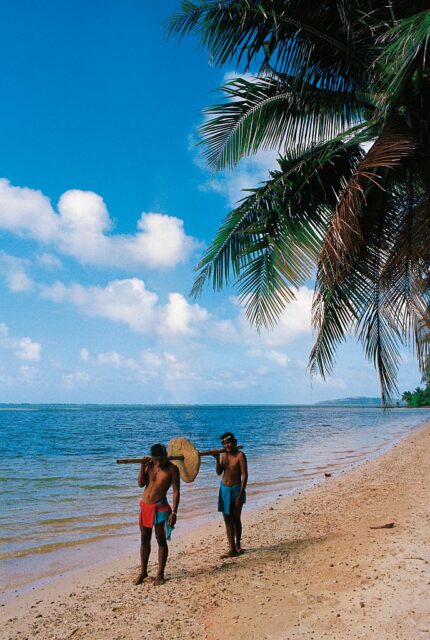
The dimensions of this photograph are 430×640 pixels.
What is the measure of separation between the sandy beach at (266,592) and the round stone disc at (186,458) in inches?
45.6

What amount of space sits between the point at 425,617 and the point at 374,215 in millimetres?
4084

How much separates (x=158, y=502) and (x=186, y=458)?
0.62m

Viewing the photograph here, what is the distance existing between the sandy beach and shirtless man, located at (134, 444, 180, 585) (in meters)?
0.45

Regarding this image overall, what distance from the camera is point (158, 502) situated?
5.34 meters

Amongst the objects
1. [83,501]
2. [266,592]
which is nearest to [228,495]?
[266,592]

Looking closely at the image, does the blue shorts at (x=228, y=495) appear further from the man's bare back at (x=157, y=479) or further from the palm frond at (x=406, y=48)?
the palm frond at (x=406, y=48)

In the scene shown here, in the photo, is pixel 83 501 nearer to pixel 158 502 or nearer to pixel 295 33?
pixel 158 502

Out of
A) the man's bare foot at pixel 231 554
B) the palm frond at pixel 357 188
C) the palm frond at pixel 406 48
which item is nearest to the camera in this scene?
the palm frond at pixel 406 48

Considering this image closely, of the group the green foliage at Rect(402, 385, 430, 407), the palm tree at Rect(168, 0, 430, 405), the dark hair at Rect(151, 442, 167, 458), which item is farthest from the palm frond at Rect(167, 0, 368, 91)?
the green foliage at Rect(402, 385, 430, 407)

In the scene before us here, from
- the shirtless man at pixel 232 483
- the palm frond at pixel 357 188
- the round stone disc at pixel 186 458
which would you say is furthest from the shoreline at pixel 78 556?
the palm frond at pixel 357 188

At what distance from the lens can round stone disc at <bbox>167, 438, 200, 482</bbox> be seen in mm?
5641

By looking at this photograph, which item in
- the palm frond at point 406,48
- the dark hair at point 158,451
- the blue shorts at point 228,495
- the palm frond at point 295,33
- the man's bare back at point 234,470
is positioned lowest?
the blue shorts at point 228,495

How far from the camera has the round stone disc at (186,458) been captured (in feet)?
18.5

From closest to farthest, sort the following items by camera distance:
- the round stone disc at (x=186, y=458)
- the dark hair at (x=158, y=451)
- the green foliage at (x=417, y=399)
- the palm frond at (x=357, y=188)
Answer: the palm frond at (x=357, y=188) → the dark hair at (x=158, y=451) → the round stone disc at (x=186, y=458) → the green foliage at (x=417, y=399)
